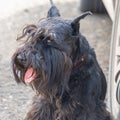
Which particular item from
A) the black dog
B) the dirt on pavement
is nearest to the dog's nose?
the black dog

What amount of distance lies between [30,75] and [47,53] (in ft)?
0.57

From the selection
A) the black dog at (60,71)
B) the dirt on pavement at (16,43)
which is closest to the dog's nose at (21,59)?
the black dog at (60,71)

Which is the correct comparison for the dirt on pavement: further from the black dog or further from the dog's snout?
the dog's snout

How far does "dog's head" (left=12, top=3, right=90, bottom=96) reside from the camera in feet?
10.3

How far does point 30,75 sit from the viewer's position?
3209 mm

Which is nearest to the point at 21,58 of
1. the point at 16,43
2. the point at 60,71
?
the point at 60,71

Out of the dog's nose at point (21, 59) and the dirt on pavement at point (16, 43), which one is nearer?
the dog's nose at point (21, 59)

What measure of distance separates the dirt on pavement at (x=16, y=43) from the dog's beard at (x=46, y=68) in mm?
812

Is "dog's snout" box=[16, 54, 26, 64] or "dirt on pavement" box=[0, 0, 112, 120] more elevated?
"dog's snout" box=[16, 54, 26, 64]

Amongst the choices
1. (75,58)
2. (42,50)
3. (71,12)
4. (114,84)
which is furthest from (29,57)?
(71,12)

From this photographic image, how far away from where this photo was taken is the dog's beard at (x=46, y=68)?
3131mm

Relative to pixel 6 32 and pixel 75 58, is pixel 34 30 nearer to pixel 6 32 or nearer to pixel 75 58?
pixel 75 58

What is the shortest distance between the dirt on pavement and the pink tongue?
2.71 ft

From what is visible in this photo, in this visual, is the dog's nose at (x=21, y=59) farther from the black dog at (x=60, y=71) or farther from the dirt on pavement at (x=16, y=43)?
the dirt on pavement at (x=16, y=43)
